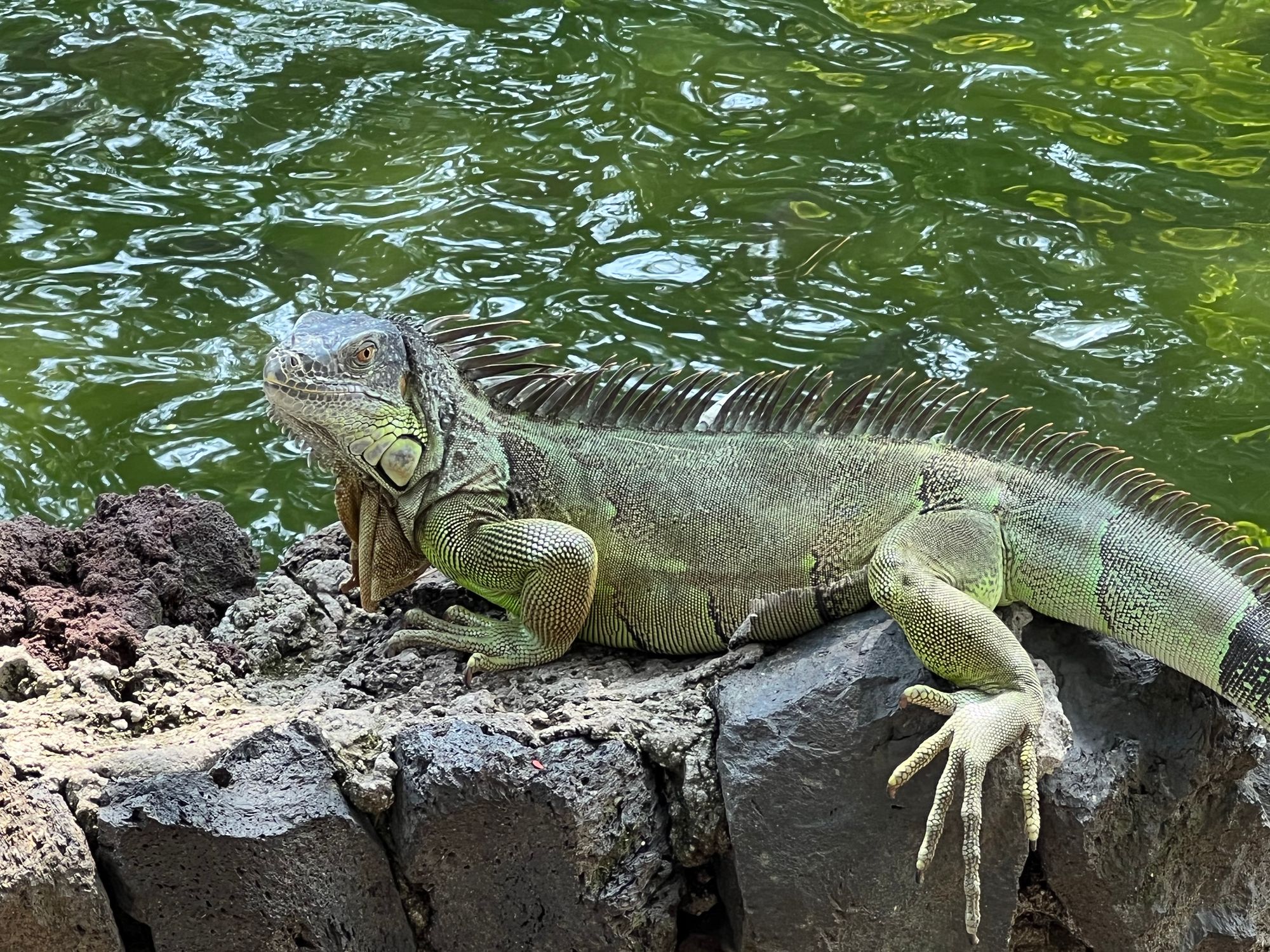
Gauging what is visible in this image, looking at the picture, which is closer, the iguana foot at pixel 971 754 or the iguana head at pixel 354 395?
the iguana foot at pixel 971 754

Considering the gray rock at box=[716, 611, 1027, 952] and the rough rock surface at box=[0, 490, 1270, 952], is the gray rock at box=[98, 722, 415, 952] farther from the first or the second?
the gray rock at box=[716, 611, 1027, 952]

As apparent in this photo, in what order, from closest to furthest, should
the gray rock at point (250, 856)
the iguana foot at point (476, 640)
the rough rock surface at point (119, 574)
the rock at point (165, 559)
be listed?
the gray rock at point (250, 856) → the iguana foot at point (476, 640) → the rough rock surface at point (119, 574) → the rock at point (165, 559)

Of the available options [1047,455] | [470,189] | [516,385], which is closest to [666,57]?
[470,189]

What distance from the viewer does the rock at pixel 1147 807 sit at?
12.5 feet

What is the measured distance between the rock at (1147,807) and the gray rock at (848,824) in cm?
25

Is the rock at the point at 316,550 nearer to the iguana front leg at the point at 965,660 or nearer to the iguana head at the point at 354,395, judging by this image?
the iguana head at the point at 354,395

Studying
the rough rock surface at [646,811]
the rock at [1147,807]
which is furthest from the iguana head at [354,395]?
the rock at [1147,807]

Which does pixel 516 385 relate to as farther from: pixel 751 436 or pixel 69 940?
pixel 69 940

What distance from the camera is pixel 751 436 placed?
4422mm

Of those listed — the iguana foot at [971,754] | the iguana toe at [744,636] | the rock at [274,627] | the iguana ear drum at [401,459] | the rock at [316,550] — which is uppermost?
the iguana ear drum at [401,459]

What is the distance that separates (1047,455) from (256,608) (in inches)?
103

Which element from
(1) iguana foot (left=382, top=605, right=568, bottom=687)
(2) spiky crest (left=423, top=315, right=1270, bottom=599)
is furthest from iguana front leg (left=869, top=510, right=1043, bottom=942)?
(1) iguana foot (left=382, top=605, right=568, bottom=687)

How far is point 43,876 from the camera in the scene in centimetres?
360

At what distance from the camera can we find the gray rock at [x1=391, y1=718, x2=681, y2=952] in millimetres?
3682
